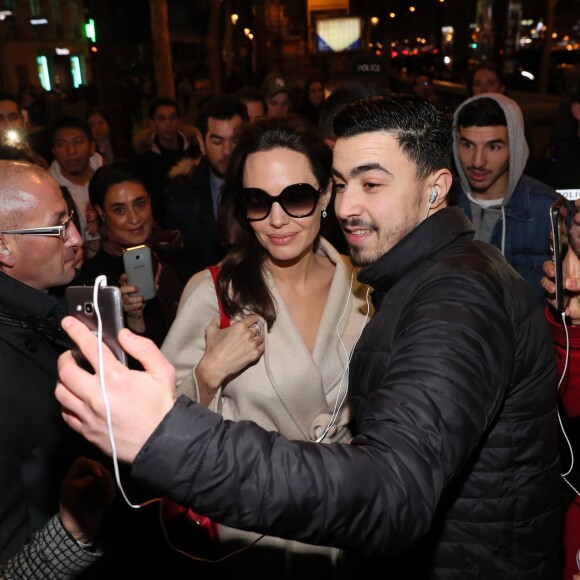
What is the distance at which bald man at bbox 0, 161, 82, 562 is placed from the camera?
1951 millimetres

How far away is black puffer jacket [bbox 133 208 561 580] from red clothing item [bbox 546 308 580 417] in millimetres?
559

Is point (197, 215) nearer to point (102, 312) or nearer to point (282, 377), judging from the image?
point (282, 377)

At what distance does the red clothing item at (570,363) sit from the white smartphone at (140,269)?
205cm

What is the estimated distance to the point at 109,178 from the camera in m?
3.88

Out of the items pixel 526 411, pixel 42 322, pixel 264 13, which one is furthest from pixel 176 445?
pixel 264 13

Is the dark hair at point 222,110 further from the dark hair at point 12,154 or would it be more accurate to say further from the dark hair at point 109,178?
the dark hair at point 12,154

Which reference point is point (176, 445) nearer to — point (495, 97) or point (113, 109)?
point (495, 97)

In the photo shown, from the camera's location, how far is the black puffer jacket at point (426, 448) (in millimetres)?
1089

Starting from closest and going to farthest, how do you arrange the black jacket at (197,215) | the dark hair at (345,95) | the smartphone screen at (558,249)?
the smartphone screen at (558,249), the dark hair at (345,95), the black jacket at (197,215)

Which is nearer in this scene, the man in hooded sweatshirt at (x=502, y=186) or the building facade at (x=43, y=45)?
the man in hooded sweatshirt at (x=502, y=186)

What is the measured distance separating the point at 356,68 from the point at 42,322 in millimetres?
5259

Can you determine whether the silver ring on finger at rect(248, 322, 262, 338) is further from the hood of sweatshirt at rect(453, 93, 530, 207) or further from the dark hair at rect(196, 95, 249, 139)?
the dark hair at rect(196, 95, 249, 139)

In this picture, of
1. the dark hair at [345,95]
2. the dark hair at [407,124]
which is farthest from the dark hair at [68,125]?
the dark hair at [407,124]

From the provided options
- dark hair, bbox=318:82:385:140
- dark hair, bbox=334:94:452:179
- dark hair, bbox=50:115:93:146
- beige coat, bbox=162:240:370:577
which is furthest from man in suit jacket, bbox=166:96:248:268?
dark hair, bbox=334:94:452:179
